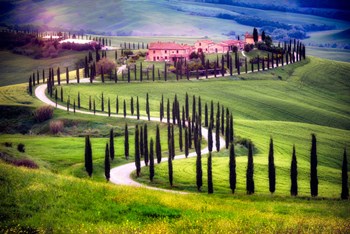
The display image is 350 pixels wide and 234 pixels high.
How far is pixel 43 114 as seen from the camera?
115688mm

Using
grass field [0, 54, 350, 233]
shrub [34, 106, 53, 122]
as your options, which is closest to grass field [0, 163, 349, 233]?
grass field [0, 54, 350, 233]

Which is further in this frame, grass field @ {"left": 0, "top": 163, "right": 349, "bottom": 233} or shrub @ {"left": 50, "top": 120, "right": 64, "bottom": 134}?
shrub @ {"left": 50, "top": 120, "right": 64, "bottom": 134}

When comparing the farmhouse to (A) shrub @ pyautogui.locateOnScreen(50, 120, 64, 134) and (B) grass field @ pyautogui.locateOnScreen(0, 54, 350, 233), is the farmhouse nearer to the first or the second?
(B) grass field @ pyautogui.locateOnScreen(0, 54, 350, 233)

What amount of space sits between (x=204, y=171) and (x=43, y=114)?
59693 mm

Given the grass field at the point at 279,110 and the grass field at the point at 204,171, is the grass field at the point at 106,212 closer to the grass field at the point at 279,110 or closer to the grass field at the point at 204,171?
the grass field at the point at 204,171

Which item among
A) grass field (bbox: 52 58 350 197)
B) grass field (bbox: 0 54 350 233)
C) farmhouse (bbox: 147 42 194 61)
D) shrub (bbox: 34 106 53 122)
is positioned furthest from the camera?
farmhouse (bbox: 147 42 194 61)

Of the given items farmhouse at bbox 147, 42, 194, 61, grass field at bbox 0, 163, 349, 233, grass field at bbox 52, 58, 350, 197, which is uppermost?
farmhouse at bbox 147, 42, 194, 61

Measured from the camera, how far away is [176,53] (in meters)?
194

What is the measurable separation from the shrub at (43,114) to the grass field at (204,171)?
211 cm

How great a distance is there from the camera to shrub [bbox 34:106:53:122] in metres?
115

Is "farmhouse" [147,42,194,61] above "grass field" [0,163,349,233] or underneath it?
above

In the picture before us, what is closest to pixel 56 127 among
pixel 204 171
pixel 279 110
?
pixel 204 171

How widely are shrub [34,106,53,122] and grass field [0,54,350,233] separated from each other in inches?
82.9

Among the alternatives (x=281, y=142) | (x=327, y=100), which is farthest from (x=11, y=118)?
(x=327, y=100)
